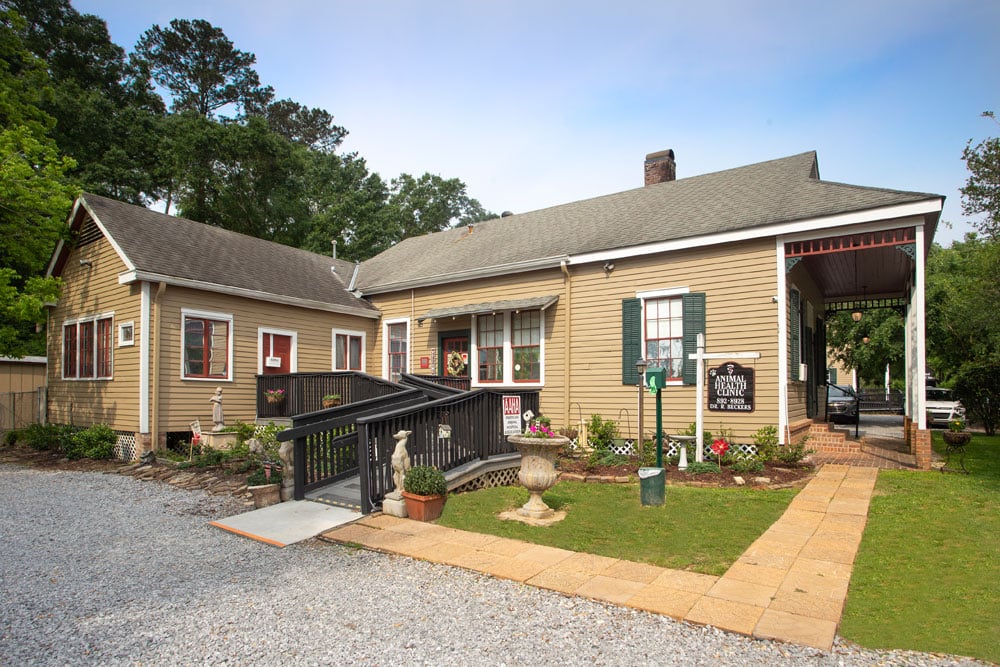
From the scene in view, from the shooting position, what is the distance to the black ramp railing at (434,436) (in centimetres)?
716

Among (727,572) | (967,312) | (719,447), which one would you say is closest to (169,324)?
(719,447)

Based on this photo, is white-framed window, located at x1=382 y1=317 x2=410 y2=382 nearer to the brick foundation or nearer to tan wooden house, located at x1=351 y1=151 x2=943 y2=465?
tan wooden house, located at x1=351 y1=151 x2=943 y2=465

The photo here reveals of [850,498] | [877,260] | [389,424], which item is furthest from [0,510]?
[877,260]

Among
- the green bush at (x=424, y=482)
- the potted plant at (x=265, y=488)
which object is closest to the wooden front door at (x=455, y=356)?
the potted plant at (x=265, y=488)

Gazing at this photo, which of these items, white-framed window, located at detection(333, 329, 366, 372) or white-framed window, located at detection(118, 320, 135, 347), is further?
white-framed window, located at detection(333, 329, 366, 372)

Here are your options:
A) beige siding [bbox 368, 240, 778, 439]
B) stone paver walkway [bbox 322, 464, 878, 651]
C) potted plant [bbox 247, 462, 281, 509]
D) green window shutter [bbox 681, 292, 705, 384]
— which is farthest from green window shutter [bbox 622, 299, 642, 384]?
potted plant [bbox 247, 462, 281, 509]

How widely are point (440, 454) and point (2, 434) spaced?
47.4 ft

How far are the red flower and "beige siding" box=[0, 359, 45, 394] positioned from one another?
61.4 ft

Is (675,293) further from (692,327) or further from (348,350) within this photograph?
(348,350)

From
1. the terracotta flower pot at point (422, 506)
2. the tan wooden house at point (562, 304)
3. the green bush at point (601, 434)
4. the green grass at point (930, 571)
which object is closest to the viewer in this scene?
the green grass at point (930, 571)

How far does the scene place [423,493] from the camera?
6797 mm

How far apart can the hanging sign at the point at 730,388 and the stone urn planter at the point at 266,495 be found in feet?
23.7

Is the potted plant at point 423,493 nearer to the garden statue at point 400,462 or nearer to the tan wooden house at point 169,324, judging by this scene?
the garden statue at point 400,462

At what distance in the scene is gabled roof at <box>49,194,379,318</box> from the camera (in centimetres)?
1212
